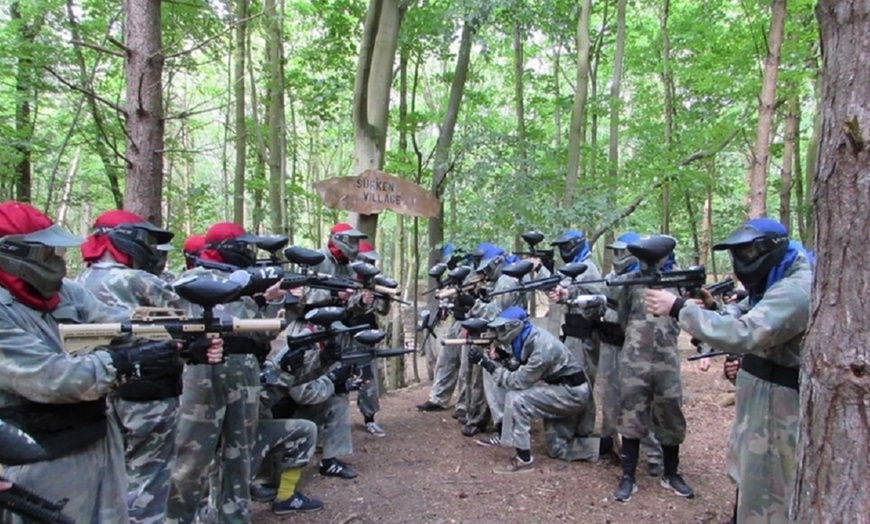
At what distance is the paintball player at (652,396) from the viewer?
4918 millimetres

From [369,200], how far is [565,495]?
389 centimetres

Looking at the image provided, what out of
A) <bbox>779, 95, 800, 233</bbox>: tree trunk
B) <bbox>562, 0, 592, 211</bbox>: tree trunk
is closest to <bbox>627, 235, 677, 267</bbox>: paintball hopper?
<bbox>562, 0, 592, 211</bbox>: tree trunk

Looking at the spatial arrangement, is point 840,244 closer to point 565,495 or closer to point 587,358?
point 565,495

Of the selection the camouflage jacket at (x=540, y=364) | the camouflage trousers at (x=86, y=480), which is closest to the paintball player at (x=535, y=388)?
the camouflage jacket at (x=540, y=364)

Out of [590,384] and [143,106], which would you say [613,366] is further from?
[143,106]

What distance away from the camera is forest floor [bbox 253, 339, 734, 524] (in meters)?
4.54

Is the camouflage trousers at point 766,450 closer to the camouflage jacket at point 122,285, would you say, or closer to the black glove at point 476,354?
the black glove at point 476,354

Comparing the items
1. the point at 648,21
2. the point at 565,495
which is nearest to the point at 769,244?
the point at 565,495

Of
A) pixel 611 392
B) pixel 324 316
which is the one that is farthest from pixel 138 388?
pixel 611 392

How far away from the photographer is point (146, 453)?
136 inches

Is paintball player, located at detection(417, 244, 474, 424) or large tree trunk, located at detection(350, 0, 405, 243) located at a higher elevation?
large tree trunk, located at detection(350, 0, 405, 243)

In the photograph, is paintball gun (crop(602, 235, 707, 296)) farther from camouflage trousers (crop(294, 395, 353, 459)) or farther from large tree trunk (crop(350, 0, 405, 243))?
large tree trunk (crop(350, 0, 405, 243))

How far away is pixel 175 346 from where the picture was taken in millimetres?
2725

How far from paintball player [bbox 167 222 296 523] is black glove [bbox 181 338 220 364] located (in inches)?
27.2
